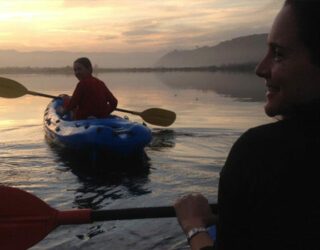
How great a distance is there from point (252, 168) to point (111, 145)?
7.75 m

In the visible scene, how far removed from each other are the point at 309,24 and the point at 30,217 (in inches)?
89.0

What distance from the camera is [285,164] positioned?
4.68 ft

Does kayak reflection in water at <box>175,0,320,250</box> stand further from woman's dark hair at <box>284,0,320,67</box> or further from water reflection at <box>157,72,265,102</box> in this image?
water reflection at <box>157,72,265,102</box>

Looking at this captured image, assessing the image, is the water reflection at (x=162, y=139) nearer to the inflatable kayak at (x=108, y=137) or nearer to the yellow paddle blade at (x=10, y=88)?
the inflatable kayak at (x=108, y=137)

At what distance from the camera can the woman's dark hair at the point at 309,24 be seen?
1468mm

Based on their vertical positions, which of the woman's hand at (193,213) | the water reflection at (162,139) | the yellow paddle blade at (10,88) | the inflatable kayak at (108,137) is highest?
the yellow paddle blade at (10,88)

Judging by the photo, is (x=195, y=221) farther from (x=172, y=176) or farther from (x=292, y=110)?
(x=172, y=176)

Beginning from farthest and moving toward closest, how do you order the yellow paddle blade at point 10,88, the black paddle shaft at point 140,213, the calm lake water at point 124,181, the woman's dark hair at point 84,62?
the yellow paddle blade at point 10,88 < the woman's dark hair at point 84,62 < the calm lake water at point 124,181 < the black paddle shaft at point 140,213

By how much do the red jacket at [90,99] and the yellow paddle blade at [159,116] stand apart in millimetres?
986

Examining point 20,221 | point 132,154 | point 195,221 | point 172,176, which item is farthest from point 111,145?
point 195,221

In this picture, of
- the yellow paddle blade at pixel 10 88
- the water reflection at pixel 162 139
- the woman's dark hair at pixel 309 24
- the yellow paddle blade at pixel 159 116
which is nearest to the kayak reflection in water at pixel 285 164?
the woman's dark hair at pixel 309 24

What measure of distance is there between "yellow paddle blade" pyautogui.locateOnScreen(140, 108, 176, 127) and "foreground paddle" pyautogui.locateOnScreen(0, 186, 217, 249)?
7.86 metres

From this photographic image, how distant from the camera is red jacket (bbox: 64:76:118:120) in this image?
10188 millimetres

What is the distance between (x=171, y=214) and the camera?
2.75m
